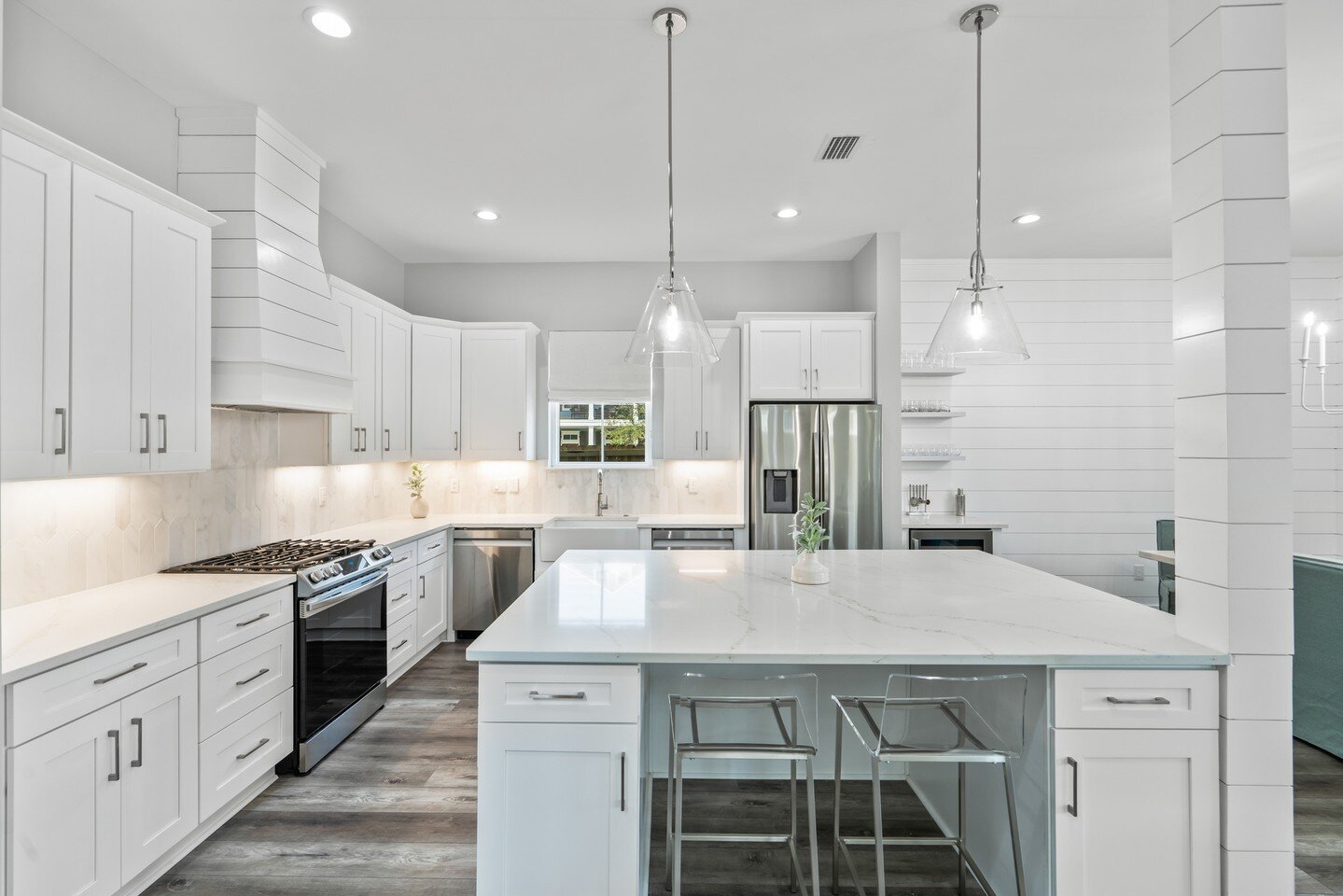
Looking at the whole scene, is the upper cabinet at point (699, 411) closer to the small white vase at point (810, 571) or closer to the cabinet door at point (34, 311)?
the small white vase at point (810, 571)

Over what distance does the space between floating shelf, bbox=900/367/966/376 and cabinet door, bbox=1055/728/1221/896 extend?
3404mm

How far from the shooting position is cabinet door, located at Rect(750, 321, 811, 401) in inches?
183

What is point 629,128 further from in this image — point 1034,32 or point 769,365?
point 769,365

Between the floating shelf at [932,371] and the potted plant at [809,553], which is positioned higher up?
the floating shelf at [932,371]

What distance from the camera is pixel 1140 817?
1701 mm

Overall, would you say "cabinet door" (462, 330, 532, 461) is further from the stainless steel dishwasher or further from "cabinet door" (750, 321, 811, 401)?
"cabinet door" (750, 321, 811, 401)

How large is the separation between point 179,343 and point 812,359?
3659 mm

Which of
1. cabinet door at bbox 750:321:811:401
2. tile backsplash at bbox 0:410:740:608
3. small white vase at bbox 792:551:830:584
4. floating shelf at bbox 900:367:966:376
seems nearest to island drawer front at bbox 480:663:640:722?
small white vase at bbox 792:551:830:584

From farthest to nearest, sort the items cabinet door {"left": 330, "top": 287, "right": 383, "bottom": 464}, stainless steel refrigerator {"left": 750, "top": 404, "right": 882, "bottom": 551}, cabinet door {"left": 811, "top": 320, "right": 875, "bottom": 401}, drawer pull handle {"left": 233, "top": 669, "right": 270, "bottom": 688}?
1. cabinet door {"left": 811, "top": 320, "right": 875, "bottom": 401}
2. stainless steel refrigerator {"left": 750, "top": 404, "right": 882, "bottom": 551}
3. cabinet door {"left": 330, "top": 287, "right": 383, "bottom": 464}
4. drawer pull handle {"left": 233, "top": 669, "right": 270, "bottom": 688}

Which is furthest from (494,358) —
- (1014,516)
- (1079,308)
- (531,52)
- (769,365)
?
(1079,308)

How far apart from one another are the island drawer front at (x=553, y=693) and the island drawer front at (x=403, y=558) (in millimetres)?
2214

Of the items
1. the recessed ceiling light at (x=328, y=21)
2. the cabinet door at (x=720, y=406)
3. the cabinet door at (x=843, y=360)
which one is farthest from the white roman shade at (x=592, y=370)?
the recessed ceiling light at (x=328, y=21)

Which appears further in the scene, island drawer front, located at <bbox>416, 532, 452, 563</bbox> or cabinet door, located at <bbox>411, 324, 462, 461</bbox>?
cabinet door, located at <bbox>411, 324, 462, 461</bbox>

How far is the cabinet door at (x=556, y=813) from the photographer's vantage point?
1.72 m
